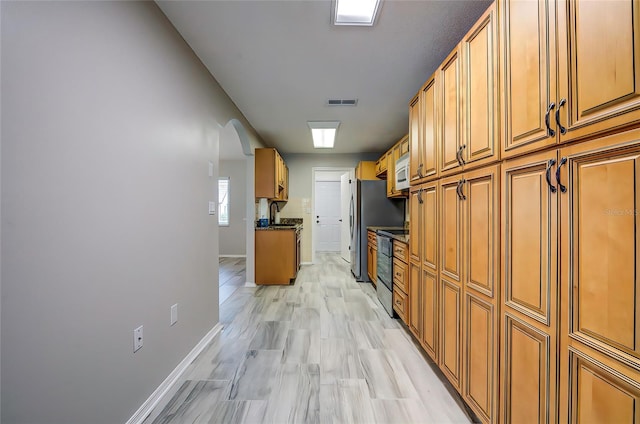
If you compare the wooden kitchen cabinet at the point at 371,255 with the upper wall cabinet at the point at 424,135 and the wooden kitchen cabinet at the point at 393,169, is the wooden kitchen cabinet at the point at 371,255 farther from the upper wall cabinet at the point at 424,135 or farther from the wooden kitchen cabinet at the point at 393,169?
the upper wall cabinet at the point at 424,135

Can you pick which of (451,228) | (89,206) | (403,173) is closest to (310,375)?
(451,228)

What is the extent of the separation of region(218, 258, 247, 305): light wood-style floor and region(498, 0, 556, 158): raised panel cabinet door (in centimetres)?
317

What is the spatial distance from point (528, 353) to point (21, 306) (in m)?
1.78

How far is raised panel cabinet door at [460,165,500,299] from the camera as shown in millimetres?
1168

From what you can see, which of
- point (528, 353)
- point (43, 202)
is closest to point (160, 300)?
point (43, 202)

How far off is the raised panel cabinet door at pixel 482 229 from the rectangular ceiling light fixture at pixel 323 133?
2.52 meters

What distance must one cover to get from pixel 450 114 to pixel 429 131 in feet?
0.96

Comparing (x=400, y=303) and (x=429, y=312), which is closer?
(x=429, y=312)

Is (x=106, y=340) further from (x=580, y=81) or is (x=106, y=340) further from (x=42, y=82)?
(x=580, y=81)

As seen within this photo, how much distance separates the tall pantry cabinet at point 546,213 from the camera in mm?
697

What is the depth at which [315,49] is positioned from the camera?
197 centimetres

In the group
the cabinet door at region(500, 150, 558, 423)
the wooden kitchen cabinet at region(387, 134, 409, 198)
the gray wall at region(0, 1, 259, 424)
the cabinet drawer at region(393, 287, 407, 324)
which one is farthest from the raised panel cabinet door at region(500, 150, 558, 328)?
the wooden kitchen cabinet at region(387, 134, 409, 198)

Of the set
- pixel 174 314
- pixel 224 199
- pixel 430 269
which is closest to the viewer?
pixel 174 314

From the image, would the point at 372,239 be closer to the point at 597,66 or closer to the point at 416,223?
the point at 416,223
